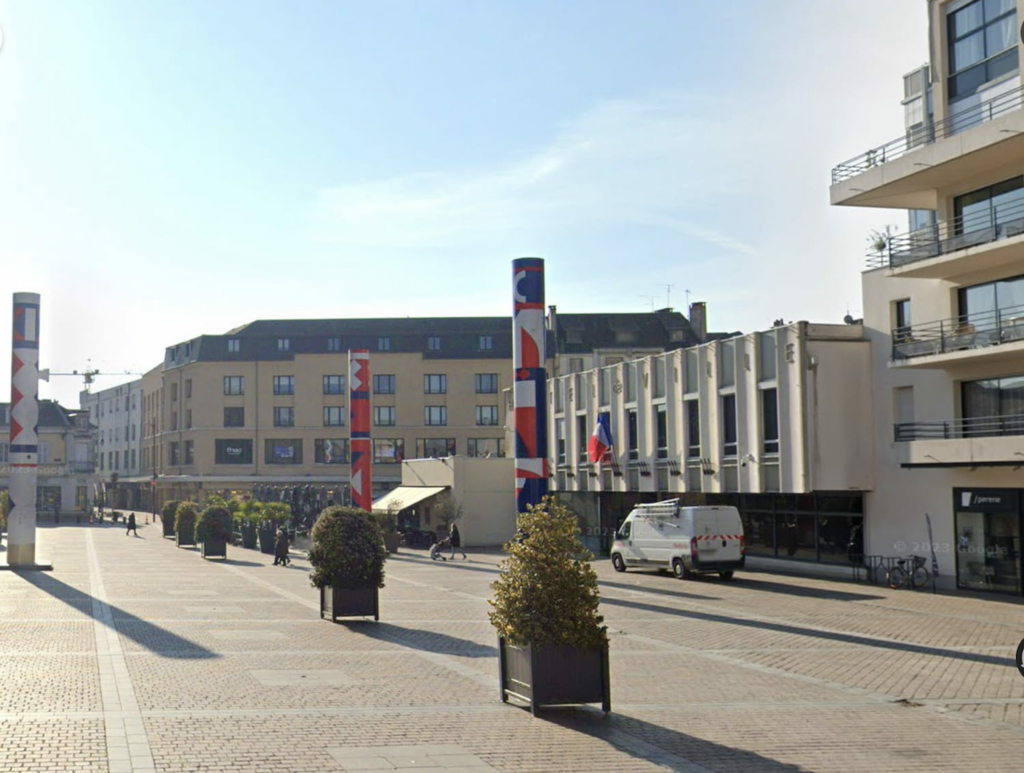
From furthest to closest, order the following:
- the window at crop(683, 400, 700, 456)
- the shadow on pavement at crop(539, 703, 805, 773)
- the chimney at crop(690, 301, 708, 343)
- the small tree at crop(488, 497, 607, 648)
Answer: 1. the chimney at crop(690, 301, 708, 343)
2. the window at crop(683, 400, 700, 456)
3. the small tree at crop(488, 497, 607, 648)
4. the shadow on pavement at crop(539, 703, 805, 773)

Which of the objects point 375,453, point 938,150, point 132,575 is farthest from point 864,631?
point 375,453

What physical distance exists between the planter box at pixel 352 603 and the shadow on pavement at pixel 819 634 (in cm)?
643

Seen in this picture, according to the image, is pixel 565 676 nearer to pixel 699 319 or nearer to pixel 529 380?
pixel 529 380

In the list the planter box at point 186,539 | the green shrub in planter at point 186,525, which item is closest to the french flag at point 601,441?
the green shrub in planter at point 186,525

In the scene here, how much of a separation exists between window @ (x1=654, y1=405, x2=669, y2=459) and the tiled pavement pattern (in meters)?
13.6

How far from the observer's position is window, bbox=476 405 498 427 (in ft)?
320

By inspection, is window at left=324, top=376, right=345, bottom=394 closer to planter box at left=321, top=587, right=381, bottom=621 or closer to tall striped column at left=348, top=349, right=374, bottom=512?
tall striped column at left=348, top=349, right=374, bottom=512

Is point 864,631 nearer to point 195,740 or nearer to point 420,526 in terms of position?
point 195,740

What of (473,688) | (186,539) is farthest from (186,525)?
(473,688)

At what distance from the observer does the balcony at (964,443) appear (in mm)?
27844

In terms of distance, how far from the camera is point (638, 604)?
90.3 ft

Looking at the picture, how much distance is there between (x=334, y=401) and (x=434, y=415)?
27.1ft

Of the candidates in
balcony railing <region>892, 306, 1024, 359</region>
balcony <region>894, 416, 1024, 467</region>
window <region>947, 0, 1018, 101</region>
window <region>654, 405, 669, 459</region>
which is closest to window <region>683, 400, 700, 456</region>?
window <region>654, 405, 669, 459</region>

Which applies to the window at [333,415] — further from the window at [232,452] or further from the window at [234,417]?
the window at [234,417]
